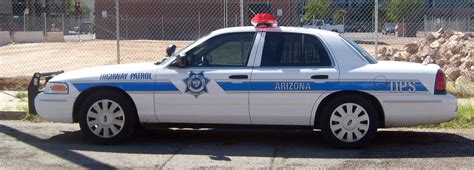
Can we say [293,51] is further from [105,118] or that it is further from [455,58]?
[455,58]

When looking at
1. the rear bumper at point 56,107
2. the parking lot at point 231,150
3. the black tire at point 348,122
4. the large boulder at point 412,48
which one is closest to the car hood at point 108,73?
the rear bumper at point 56,107

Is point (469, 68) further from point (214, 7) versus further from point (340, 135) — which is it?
point (214, 7)

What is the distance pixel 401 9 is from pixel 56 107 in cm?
4007

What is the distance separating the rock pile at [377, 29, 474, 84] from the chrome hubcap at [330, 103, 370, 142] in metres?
6.70

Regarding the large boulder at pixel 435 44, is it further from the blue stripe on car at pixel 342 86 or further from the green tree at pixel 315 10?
the green tree at pixel 315 10

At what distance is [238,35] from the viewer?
757 cm

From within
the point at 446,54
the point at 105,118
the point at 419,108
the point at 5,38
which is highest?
the point at 446,54

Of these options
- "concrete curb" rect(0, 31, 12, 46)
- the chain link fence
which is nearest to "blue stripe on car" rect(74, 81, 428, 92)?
the chain link fence

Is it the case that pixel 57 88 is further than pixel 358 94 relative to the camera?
Yes

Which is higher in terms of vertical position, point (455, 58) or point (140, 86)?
point (140, 86)

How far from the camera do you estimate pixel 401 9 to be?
44875mm

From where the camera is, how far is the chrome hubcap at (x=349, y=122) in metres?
7.25

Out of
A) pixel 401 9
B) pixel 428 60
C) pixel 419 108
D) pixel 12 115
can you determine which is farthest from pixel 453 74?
pixel 401 9

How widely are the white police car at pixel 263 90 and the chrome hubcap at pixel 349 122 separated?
Result: 12mm
